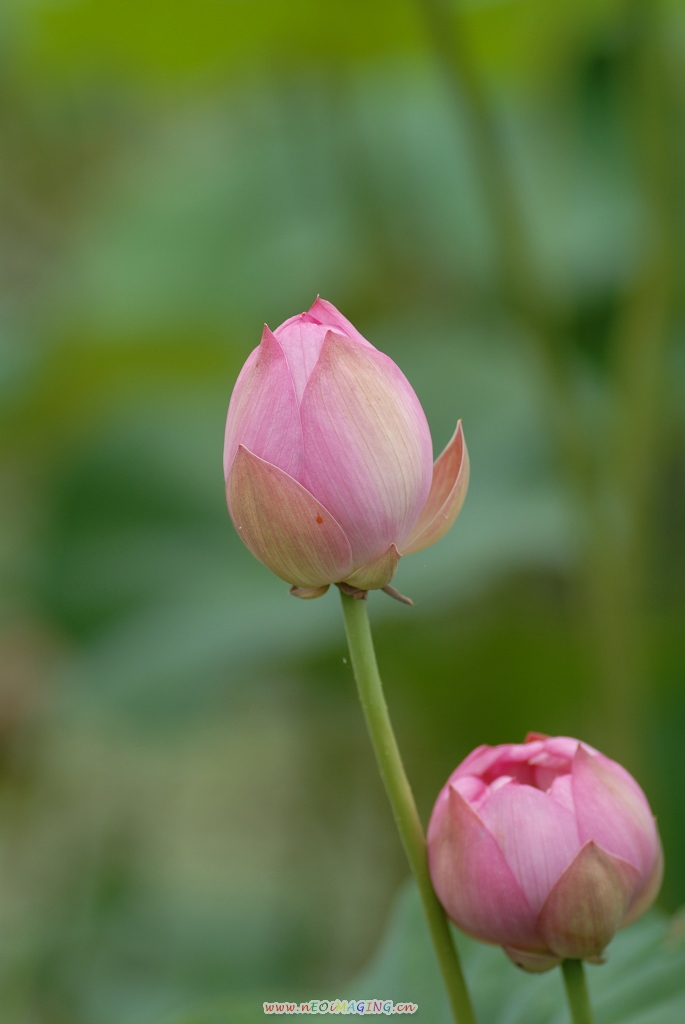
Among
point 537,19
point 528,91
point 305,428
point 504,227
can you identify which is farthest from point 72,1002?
point 528,91

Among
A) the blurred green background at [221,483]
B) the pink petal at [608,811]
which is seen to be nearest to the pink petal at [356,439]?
the pink petal at [608,811]

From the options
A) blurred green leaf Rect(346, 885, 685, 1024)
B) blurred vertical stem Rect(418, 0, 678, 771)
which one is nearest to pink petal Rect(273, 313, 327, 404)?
blurred green leaf Rect(346, 885, 685, 1024)

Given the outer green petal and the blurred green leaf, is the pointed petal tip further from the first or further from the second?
the blurred green leaf

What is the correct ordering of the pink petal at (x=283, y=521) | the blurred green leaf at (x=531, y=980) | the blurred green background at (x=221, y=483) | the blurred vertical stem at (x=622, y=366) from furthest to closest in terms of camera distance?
the blurred green background at (x=221, y=483) → the blurred vertical stem at (x=622, y=366) → the blurred green leaf at (x=531, y=980) → the pink petal at (x=283, y=521)

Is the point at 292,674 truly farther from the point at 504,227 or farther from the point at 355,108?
the point at 355,108

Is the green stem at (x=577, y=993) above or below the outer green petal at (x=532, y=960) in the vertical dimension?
below

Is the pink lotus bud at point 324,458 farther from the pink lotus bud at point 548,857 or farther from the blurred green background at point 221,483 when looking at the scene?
the blurred green background at point 221,483
